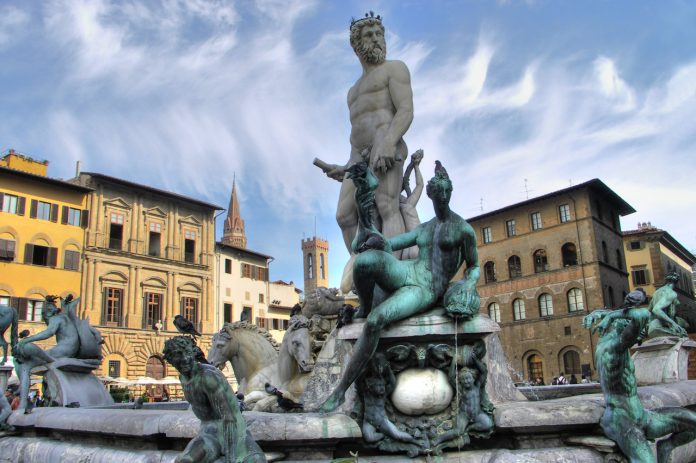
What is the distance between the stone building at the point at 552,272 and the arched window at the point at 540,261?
8cm

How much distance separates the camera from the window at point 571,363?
144 feet

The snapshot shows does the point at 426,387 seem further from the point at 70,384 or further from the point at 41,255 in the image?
the point at 41,255

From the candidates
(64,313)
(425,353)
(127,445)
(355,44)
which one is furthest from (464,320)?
(64,313)

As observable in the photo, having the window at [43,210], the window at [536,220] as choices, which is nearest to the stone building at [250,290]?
the window at [43,210]

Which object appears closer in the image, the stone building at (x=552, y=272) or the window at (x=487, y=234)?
the stone building at (x=552, y=272)

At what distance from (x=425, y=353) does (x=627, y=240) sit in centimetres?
6359

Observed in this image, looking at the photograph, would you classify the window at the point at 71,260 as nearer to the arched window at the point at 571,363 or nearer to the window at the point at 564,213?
the arched window at the point at 571,363

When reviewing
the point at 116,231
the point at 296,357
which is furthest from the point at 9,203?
the point at 296,357

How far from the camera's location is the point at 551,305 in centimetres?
4759

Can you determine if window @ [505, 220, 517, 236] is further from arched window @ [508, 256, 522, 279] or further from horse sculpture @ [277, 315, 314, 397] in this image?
horse sculpture @ [277, 315, 314, 397]

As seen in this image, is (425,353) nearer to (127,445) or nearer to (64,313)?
(127,445)

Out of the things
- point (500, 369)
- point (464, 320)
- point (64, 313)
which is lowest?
point (500, 369)

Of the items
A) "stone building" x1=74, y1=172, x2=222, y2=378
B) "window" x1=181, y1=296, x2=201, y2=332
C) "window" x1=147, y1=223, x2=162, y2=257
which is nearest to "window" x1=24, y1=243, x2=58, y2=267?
"stone building" x1=74, y1=172, x2=222, y2=378

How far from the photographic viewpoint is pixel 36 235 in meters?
40.7
